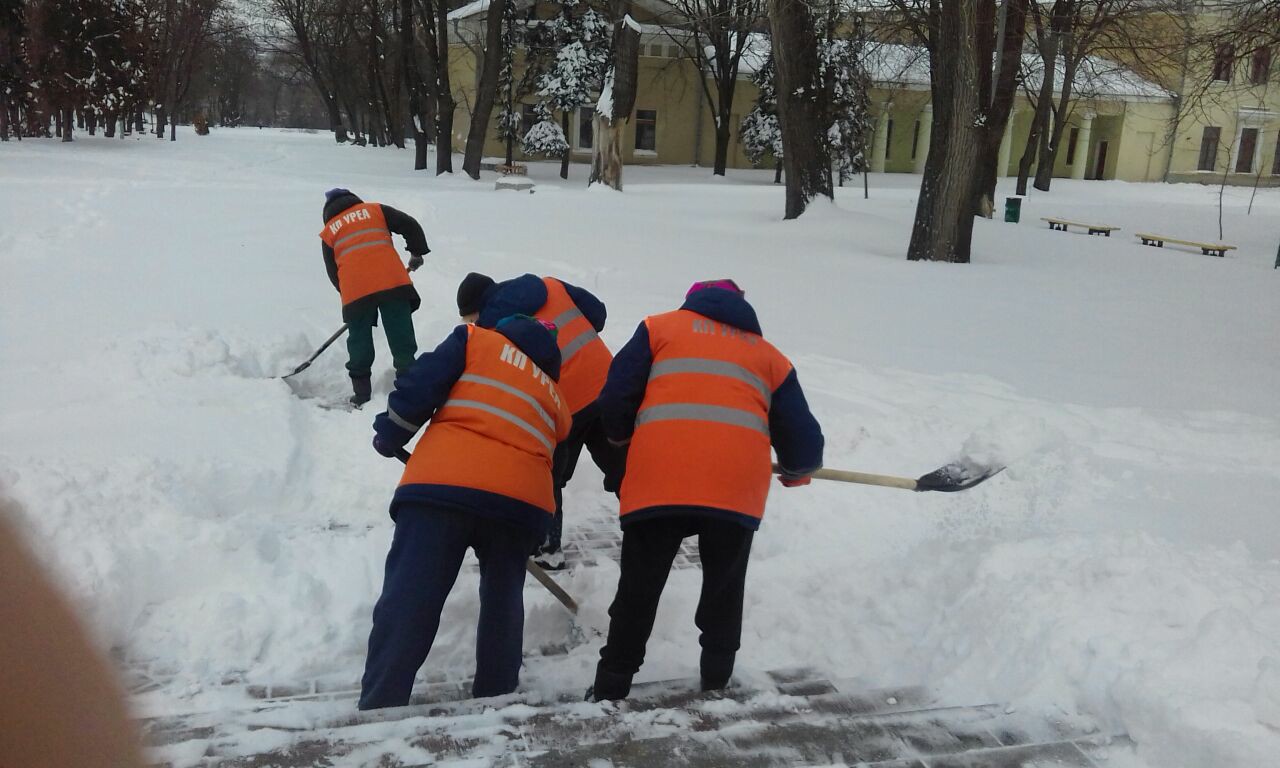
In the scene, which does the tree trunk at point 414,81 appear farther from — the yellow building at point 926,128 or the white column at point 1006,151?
the white column at point 1006,151

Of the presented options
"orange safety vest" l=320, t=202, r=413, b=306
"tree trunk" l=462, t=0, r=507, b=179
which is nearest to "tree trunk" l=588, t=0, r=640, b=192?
"tree trunk" l=462, t=0, r=507, b=179

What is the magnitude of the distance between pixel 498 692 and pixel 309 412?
3298mm

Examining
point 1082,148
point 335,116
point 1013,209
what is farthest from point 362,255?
point 335,116

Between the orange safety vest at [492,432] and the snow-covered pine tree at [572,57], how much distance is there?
25431mm

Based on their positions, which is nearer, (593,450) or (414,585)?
(414,585)

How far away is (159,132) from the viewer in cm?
4203

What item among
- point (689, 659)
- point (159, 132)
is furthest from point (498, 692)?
point (159, 132)

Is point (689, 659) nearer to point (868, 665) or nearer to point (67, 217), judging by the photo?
point (868, 665)

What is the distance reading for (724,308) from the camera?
3057 mm

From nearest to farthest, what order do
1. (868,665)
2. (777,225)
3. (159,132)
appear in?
(868,665) < (777,225) < (159,132)

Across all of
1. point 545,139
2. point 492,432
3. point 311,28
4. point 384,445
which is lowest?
point 384,445

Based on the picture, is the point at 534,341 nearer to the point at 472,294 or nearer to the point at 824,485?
the point at 472,294

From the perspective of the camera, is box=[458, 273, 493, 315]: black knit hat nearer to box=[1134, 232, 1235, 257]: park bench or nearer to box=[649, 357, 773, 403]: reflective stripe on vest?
box=[649, 357, 773, 403]: reflective stripe on vest

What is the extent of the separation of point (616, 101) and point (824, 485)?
15995 mm
